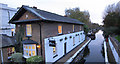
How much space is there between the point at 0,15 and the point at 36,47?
15.1 meters

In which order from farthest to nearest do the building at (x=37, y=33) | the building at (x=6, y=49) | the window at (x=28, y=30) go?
1. the window at (x=28, y=30)
2. the building at (x=6, y=49)
3. the building at (x=37, y=33)

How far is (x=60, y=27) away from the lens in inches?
441

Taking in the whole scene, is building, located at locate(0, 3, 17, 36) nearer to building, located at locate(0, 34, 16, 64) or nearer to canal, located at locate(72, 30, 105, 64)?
building, located at locate(0, 34, 16, 64)

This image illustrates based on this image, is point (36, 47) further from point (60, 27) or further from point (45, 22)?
point (60, 27)

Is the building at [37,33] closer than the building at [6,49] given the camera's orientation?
Yes

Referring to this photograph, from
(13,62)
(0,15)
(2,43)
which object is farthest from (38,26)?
(0,15)

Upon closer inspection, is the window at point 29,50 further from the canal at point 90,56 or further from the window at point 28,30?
the canal at point 90,56

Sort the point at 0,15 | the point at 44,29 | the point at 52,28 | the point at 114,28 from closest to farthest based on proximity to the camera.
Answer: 1. the point at 114,28
2. the point at 44,29
3. the point at 52,28
4. the point at 0,15

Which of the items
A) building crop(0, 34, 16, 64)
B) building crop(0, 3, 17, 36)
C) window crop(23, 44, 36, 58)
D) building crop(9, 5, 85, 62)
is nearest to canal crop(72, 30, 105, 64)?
building crop(9, 5, 85, 62)

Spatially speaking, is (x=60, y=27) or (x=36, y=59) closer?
(x=36, y=59)

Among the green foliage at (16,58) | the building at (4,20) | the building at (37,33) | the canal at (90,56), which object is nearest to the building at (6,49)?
the green foliage at (16,58)

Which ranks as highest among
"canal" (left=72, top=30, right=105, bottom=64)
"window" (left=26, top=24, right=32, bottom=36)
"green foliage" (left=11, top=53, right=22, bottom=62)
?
"window" (left=26, top=24, right=32, bottom=36)

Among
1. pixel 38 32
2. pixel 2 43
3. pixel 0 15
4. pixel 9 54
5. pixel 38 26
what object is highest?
pixel 0 15

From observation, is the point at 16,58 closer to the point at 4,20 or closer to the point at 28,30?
the point at 28,30
